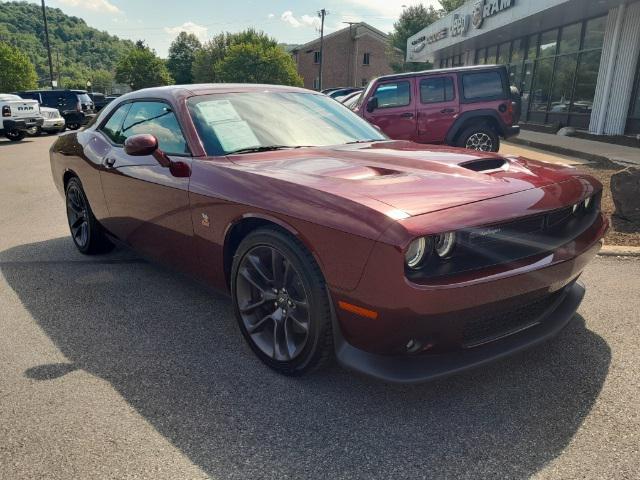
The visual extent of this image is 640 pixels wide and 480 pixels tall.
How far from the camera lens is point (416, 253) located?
6.74ft

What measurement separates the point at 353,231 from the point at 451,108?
777cm

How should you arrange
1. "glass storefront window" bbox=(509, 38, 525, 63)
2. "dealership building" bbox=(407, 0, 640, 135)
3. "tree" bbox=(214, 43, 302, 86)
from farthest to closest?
1. "tree" bbox=(214, 43, 302, 86)
2. "glass storefront window" bbox=(509, 38, 525, 63)
3. "dealership building" bbox=(407, 0, 640, 135)

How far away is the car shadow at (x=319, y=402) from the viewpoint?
2000 millimetres

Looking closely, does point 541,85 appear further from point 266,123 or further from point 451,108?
point 266,123

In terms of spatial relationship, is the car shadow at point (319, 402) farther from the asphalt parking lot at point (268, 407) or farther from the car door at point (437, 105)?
the car door at point (437, 105)

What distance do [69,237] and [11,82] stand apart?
5169cm

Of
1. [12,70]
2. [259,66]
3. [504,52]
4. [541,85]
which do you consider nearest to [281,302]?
[541,85]

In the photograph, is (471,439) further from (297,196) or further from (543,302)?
(297,196)

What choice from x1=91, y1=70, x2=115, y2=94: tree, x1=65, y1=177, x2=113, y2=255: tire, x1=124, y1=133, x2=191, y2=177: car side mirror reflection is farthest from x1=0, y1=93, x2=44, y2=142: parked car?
x1=91, y1=70, x2=115, y2=94: tree

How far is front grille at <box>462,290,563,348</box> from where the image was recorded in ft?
7.11

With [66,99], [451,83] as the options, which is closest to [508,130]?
[451,83]

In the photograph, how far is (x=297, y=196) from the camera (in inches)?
91.8

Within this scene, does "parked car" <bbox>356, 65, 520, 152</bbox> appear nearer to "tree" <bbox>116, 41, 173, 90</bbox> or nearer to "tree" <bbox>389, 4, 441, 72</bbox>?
"tree" <bbox>389, 4, 441, 72</bbox>

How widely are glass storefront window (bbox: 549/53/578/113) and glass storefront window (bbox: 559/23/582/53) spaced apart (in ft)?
0.74
